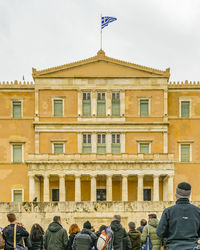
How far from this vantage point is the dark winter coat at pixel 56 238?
43.4ft

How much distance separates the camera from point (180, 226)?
793 cm

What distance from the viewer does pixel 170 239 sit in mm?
7895

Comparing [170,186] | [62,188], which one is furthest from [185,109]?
[62,188]

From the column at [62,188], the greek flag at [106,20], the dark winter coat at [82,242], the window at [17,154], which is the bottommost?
the column at [62,188]

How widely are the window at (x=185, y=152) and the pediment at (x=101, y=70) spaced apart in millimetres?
5965

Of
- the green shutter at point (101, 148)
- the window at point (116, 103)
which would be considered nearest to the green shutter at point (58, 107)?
the green shutter at point (101, 148)

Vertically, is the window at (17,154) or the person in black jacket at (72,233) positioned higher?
the window at (17,154)

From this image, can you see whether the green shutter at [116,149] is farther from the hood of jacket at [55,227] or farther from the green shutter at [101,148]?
the hood of jacket at [55,227]

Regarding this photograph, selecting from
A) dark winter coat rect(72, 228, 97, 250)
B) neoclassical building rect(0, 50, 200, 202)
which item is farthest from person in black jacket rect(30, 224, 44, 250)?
neoclassical building rect(0, 50, 200, 202)

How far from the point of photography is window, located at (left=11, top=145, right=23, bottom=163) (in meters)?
46.1

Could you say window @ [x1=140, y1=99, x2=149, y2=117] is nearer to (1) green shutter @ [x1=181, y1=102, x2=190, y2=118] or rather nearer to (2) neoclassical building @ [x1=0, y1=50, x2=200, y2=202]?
(2) neoclassical building @ [x1=0, y1=50, x2=200, y2=202]

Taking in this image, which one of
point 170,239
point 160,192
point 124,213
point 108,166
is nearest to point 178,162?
point 160,192

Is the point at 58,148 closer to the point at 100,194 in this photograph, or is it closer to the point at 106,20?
the point at 100,194

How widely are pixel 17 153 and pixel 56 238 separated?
3354cm
